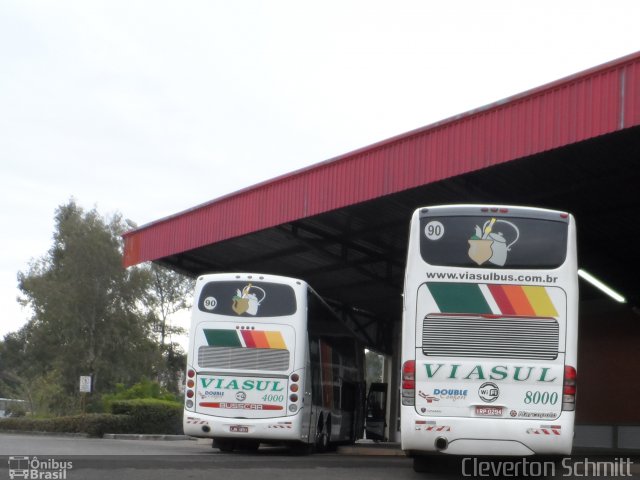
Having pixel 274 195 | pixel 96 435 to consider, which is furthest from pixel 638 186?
pixel 96 435

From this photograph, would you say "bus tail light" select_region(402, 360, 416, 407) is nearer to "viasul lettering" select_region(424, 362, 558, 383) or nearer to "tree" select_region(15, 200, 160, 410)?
"viasul lettering" select_region(424, 362, 558, 383)

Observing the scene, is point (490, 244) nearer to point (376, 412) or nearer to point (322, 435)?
point (322, 435)

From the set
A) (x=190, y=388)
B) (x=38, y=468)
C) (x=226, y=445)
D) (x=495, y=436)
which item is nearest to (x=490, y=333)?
(x=495, y=436)

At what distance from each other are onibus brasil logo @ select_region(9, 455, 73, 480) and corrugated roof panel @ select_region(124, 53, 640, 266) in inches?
352

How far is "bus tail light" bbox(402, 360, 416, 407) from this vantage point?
1225 cm

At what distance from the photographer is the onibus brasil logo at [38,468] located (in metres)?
10.7

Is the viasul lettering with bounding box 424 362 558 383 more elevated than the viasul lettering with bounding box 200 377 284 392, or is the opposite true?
the viasul lettering with bounding box 424 362 558 383

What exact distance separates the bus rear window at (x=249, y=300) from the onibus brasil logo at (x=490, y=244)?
567cm

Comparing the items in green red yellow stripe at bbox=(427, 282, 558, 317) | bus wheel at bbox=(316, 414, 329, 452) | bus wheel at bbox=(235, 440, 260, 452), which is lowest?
bus wheel at bbox=(235, 440, 260, 452)

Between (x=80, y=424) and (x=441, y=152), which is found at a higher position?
(x=441, y=152)

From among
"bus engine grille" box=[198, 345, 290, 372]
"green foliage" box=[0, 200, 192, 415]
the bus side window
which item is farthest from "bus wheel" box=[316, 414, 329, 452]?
"green foliage" box=[0, 200, 192, 415]

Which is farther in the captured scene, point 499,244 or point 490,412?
point 499,244

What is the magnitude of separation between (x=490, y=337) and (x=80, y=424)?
72.6 ft

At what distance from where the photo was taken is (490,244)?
490 inches
